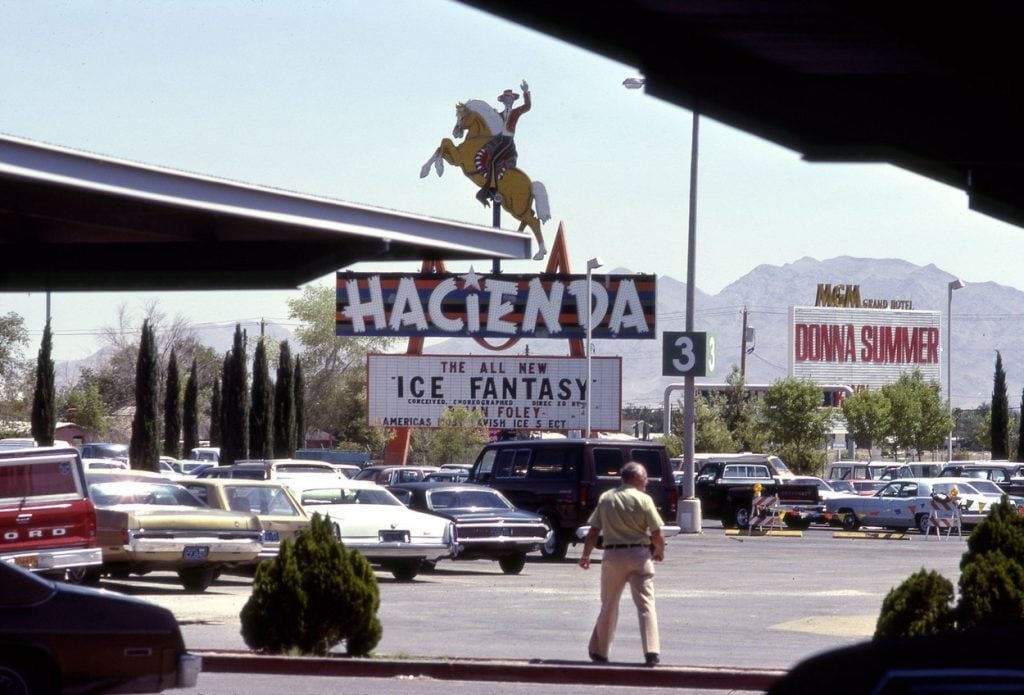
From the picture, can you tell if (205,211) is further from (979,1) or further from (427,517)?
(427,517)

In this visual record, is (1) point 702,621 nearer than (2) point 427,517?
Yes

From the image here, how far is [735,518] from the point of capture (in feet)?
131

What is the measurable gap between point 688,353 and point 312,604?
2621 centimetres

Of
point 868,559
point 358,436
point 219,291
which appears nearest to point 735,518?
point 868,559

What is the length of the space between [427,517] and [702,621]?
6742 millimetres

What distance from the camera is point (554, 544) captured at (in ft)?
86.2

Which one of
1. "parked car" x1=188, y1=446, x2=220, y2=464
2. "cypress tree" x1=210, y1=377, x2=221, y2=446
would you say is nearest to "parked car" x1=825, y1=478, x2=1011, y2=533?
"parked car" x1=188, y1=446, x2=220, y2=464

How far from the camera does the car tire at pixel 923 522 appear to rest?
37.3 metres

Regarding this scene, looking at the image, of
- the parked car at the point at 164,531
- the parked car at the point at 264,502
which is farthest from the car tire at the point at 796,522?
the parked car at the point at 164,531

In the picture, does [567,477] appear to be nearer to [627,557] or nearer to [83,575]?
[83,575]

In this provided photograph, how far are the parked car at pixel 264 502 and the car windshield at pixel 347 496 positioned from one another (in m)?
1.19

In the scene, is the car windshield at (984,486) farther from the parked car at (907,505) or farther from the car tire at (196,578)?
the car tire at (196,578)

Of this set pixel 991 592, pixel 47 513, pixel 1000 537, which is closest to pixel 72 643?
pixel 991 592

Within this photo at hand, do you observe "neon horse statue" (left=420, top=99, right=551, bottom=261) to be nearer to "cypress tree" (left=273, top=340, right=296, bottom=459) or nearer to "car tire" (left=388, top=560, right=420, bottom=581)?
"cypress tree" (left=273, top=340, right=296, bottom=459)
